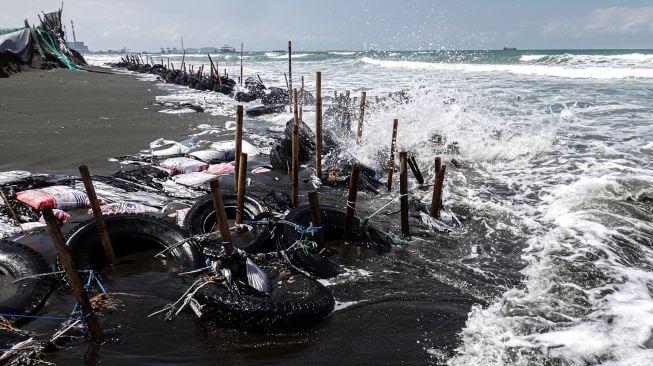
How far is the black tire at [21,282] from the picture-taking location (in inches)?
165

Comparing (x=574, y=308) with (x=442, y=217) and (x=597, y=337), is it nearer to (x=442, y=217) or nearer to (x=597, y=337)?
(x=597, y=337)

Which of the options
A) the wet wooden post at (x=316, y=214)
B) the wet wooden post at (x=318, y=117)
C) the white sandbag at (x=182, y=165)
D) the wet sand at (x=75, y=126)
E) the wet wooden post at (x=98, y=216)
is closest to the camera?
the wet wooden post at (x=98, y=216)

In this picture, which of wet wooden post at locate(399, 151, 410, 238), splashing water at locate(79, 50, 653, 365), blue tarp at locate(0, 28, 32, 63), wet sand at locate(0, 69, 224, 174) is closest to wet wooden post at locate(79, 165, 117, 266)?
splashing water at locate(79, 50, 653, 365)

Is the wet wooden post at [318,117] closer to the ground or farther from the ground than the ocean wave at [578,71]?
closer to the ground

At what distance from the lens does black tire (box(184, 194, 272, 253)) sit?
5.80m

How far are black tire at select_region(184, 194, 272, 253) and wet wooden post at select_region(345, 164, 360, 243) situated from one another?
1220 mm

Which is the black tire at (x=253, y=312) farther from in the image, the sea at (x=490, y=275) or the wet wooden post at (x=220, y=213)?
the wet wooden post at (x=220, y=213)

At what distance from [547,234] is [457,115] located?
8299 mm

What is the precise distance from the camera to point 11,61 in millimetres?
29938

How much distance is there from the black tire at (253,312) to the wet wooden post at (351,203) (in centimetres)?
202

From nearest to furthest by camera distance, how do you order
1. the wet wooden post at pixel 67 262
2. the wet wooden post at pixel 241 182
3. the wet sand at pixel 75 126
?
the wet wooden post at pixel 67 262 → the wet wooden post at pixel 241 182 → the wet sand at pixel 75 126

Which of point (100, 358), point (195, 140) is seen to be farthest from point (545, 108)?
point (100, 358)

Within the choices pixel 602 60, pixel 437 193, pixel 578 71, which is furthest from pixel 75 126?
pixel 602 60

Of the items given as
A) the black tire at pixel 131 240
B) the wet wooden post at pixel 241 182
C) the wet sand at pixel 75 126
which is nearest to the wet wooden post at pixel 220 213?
the black tire at pixel 131 240
